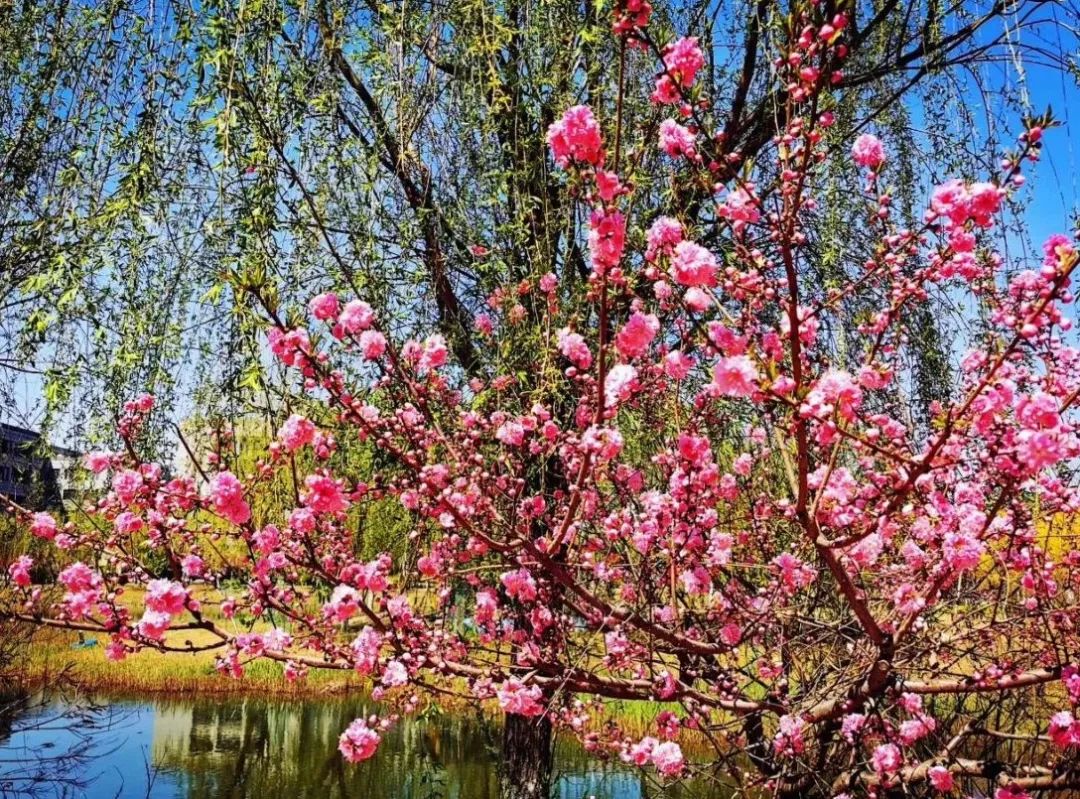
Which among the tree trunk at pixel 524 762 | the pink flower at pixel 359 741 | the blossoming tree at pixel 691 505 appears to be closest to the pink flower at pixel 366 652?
the blossoming tree at pixel 691 505

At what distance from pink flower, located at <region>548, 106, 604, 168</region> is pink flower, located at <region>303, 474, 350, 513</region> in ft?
2.71

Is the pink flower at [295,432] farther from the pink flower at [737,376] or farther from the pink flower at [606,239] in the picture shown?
the pink flower at [737,376]

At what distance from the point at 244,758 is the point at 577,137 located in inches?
284

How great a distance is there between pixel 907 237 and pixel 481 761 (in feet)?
21.4

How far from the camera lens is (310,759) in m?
7.23

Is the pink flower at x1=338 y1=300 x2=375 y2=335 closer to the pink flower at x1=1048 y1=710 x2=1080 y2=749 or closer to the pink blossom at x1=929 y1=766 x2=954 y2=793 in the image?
the pink blossom at x1=929 y1=766 x2=954 y2=793

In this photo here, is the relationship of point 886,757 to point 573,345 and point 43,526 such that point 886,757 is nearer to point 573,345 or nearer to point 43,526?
point 573,345

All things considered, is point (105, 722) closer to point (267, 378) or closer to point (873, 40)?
point (267, 378)

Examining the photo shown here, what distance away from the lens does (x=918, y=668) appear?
1.87 metres

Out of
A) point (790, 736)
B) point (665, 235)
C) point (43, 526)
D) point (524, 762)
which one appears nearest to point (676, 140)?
point (665, 235)

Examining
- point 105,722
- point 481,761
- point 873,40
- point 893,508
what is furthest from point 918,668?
point 105,722

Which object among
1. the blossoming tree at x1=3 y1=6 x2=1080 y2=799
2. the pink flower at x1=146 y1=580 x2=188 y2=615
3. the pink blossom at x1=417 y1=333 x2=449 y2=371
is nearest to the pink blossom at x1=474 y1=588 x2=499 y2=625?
the blossoming tree at x1=3 y1=6 x2=1080 y2=799

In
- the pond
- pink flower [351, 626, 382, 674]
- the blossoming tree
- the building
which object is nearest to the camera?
the blossoming tree

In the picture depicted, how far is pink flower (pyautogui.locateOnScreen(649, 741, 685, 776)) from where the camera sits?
2.00m
